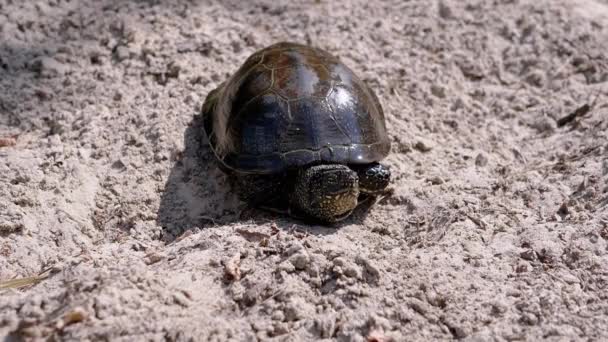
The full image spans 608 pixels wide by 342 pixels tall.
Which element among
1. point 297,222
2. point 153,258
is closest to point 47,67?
point 153,258

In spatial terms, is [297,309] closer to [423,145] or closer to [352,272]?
[352,272]

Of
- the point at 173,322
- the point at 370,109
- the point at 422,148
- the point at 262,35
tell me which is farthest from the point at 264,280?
the point at 262,35

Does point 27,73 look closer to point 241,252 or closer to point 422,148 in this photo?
point 241,252

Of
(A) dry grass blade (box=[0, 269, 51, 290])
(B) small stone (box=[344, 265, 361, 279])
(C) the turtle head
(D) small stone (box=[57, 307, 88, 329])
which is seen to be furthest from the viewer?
(C) the turtle head

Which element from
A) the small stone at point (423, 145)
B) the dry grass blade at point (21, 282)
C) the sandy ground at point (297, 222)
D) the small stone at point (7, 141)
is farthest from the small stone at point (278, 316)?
the small stone at point (7, 141)

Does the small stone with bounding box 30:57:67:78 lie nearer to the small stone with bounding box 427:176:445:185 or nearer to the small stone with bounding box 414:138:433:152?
the small stone with bounding box 414:138:433:152

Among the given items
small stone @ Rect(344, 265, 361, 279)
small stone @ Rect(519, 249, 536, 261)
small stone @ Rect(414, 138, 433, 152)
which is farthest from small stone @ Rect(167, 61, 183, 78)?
small stone @ Rect(519, 249, 536, 261)

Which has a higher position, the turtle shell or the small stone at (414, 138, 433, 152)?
the turtle shell

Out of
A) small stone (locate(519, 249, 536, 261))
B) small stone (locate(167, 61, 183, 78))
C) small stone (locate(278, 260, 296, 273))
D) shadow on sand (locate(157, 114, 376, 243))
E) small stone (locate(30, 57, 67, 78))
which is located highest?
small stone (locate(30, 57, 67, 78))
